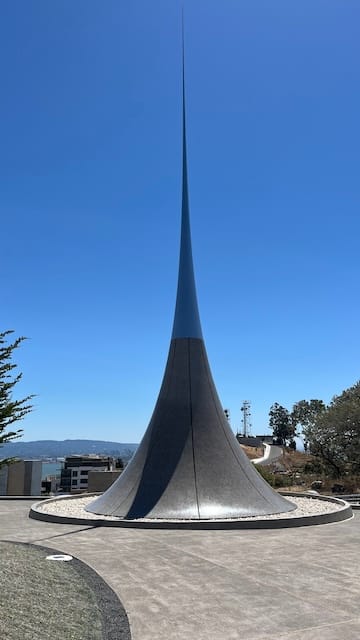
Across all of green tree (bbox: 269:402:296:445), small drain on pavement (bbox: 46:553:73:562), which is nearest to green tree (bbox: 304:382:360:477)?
small drain on pavement (bbox: 46:553:73:562)

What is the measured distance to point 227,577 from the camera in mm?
7559

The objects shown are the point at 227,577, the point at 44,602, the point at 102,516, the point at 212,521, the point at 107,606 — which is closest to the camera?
the point at 44,602

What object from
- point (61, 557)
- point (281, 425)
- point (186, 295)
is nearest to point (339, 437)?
point (186, 295)

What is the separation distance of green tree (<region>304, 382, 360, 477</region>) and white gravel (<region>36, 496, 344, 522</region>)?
1254 cm

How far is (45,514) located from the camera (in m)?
13.3

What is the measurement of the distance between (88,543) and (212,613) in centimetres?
469

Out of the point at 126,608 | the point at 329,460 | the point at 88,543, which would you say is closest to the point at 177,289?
the point at 88,543

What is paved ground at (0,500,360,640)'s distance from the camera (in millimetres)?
5613

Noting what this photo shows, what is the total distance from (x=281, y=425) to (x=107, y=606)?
85.4 m

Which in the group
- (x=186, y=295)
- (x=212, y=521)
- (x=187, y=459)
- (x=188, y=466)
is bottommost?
(x=212, y=521)

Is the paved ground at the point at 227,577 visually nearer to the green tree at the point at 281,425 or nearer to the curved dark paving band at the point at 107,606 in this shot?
the curved dark paving band at the point at 107,606

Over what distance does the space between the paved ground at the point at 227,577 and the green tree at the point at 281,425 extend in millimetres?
78017

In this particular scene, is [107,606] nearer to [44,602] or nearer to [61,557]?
[44,602]

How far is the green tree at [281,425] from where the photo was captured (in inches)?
3460
